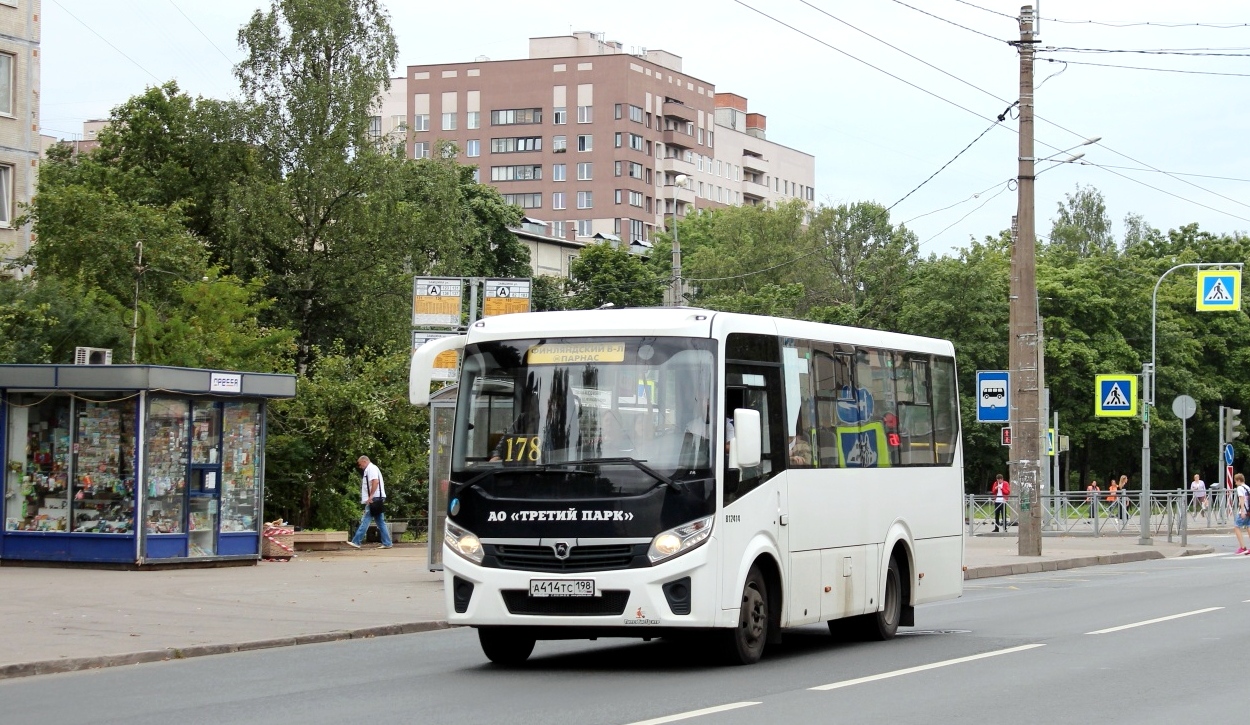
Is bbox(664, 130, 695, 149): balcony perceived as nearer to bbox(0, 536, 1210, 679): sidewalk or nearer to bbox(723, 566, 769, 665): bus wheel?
bbox(0, 536, 1210, 679): sidewalk

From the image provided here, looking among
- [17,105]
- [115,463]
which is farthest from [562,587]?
[17,105]

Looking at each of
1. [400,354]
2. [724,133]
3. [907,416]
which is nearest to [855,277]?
[724,133]

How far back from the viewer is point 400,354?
120 ft

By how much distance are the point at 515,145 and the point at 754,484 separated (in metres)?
111

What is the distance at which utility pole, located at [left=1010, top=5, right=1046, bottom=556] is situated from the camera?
101 feet

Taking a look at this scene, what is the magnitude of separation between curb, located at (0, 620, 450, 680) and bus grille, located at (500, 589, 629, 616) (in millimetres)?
3442

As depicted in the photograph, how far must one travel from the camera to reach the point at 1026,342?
3102cm

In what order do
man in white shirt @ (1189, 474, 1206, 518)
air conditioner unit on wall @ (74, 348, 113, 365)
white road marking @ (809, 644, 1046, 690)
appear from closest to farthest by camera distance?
white road marking @ (809, 644, 1046, 690), air conditioner unit on wall @ (74, 348, 113, 365), man in white shirt @ (1189, 474, 1206, 518)

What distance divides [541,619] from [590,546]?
668mm

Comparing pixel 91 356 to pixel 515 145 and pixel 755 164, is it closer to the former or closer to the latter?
pixel 515 145

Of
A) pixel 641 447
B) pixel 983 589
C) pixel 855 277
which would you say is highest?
pixel 855 277

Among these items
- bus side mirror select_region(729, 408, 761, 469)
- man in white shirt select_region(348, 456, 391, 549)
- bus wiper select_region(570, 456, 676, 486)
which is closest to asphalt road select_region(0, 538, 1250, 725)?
bus wiper select_region(570, 456, 676, 486)

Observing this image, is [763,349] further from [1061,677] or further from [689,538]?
[1061,677]

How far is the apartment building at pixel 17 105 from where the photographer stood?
1918 inches
